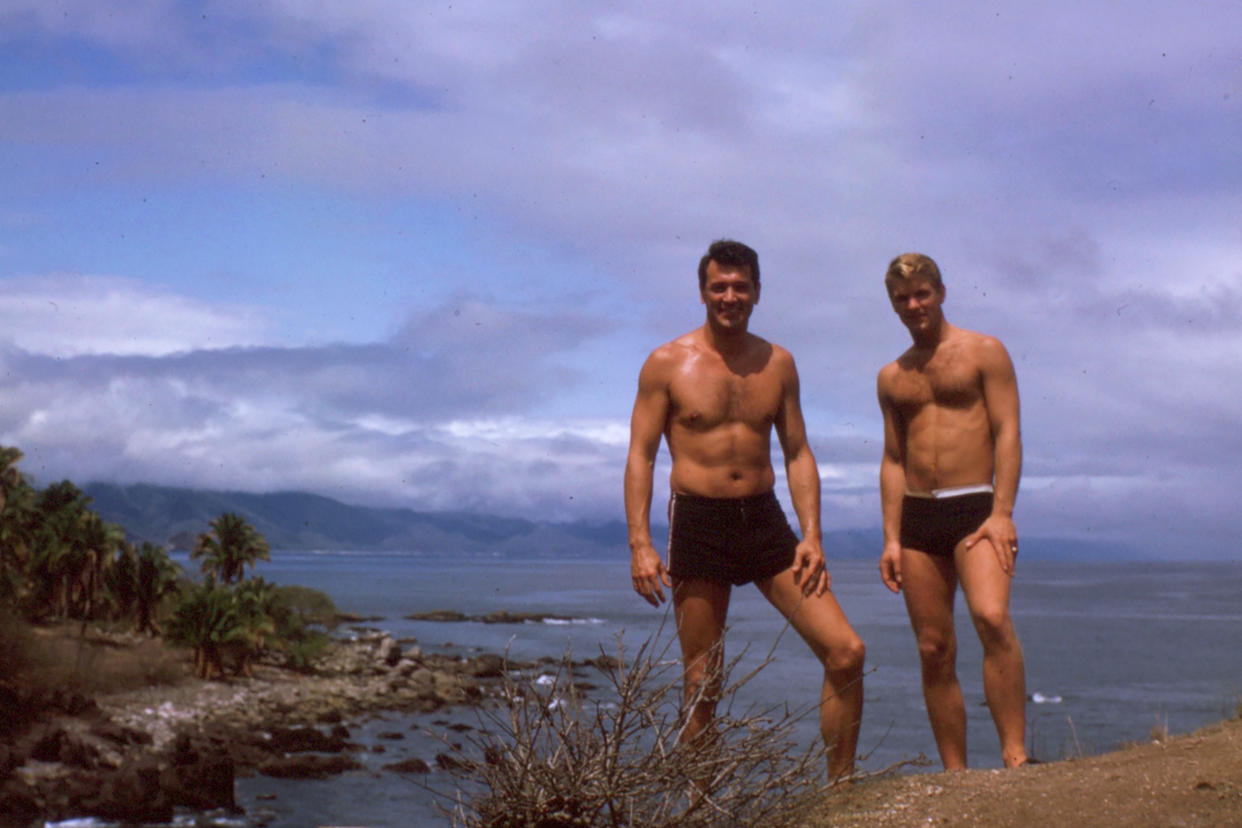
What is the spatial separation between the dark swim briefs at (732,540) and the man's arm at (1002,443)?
3.07 feet

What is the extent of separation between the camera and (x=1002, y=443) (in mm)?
6078

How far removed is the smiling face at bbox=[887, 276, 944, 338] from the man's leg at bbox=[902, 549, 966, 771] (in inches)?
44.4

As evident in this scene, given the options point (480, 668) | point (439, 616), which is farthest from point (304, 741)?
point (439, 616)

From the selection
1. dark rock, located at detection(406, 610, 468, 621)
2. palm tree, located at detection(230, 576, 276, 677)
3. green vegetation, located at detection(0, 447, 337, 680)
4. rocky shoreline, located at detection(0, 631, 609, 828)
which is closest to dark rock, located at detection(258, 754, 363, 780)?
rocky shoreline, located at detection(0, 631, 609, 828)

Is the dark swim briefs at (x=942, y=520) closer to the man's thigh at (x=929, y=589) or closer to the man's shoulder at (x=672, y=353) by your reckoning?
the man's thigh at (x=929, y=589)

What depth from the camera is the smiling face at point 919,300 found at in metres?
6.25

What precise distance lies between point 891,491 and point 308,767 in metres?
43.9

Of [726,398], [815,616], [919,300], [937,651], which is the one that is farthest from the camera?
[919,300]

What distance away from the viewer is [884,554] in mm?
6324

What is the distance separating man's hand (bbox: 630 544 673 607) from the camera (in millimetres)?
5738

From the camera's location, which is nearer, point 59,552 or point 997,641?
point 997,641

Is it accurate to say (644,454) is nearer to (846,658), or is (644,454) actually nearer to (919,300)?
(846,658)

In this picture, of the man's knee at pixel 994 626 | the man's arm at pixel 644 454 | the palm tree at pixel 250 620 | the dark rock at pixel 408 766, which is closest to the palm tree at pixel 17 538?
the palm tree at pixel 250 620

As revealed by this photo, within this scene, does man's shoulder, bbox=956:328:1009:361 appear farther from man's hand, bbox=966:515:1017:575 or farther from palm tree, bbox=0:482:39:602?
palm tree, bbox=0:482:39:602
